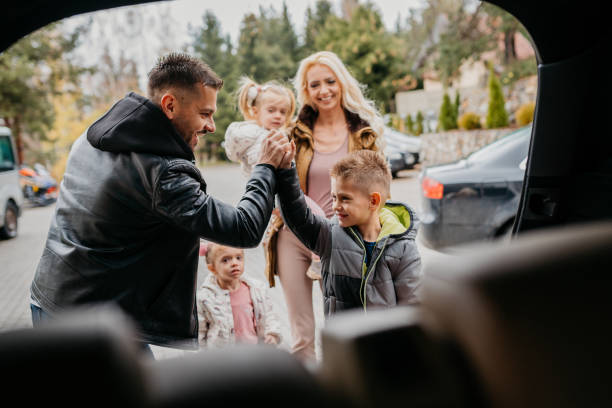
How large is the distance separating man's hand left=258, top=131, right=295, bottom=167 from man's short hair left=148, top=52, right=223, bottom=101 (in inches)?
11.0

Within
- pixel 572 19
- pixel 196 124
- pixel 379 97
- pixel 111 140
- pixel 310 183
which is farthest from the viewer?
pixel 379 97

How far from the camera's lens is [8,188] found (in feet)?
32.8

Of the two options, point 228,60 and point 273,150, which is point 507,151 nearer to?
point 273,150

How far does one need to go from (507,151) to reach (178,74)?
3.96 metres

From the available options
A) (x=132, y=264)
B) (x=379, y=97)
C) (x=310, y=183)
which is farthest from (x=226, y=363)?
(x=379, y=97)

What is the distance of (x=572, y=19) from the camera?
145 centimetres

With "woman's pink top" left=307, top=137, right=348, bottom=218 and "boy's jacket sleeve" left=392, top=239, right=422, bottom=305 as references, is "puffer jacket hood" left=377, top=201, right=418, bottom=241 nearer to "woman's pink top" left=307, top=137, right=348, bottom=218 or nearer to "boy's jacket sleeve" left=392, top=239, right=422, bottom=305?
"boy's jacket sleeve" left=392, top=239, right=422, bottom=305

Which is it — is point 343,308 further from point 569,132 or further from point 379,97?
point 379,97

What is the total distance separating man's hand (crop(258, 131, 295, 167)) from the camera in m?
1.80

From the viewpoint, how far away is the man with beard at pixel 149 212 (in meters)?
1.58

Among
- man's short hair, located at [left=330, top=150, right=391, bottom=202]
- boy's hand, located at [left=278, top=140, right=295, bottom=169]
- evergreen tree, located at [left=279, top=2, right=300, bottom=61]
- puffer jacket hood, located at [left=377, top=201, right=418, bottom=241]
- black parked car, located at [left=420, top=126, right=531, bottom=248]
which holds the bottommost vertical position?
black parked car, located at [left=420, top=126, right=531, bottom=248]

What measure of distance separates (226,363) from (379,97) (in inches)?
1039

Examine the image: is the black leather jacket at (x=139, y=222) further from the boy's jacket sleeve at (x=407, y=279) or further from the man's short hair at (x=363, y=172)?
the boy's jacket sleeve at (x=407, y=279)

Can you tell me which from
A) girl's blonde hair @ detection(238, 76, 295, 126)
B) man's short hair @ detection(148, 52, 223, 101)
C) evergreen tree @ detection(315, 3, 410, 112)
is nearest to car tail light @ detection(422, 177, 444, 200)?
girl's blonde hair @ detection(238, 76, 295, 126)
